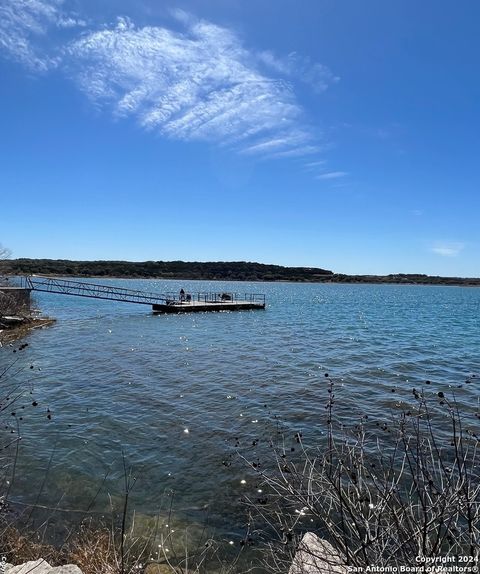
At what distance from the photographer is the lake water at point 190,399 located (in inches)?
322

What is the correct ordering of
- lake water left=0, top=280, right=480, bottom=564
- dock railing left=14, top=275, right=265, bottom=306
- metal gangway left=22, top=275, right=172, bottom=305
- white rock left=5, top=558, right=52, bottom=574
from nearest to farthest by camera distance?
white rock left=5, top=558, right=52, bottom=574
lake water left=0, top=280, right=480, bottom=564
metal gangway left=22, top=275, right=172, bottom=305
dock railing left=14, top=275, right=265, bottom=306

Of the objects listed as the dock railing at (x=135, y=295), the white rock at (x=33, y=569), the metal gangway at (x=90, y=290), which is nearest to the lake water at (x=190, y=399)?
the white rock at (x=33, y=569)

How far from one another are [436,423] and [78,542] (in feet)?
29.8

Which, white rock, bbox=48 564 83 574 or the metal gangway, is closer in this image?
white rock, bbox=48 564 83 574

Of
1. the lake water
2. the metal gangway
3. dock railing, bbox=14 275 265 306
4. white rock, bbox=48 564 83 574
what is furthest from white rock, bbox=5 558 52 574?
the metal gangway

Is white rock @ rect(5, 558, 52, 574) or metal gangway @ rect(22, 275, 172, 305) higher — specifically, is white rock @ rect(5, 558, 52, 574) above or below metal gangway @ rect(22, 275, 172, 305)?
below

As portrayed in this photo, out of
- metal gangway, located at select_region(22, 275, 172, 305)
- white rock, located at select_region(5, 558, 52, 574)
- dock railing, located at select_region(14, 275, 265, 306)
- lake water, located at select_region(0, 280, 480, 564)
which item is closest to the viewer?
white rock, located at select_region(5, 558, 52, 574)

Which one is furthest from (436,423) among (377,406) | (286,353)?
(286,353)

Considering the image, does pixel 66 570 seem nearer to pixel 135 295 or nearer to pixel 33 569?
pixel 33 569

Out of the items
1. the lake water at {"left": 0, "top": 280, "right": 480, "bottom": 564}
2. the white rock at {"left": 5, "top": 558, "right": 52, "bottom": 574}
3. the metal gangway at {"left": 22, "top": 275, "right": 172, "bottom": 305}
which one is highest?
the metal gangway at {"left": 22, "top": 275, "right": 172, "bottom": 305}

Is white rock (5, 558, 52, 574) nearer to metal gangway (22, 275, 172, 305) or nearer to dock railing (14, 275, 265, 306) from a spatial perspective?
dock railing (14, 275, 265, 306)

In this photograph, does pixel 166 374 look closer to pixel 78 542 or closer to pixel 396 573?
pixel 78 542

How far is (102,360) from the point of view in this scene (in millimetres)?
19953

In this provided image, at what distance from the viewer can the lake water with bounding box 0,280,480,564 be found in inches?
322
